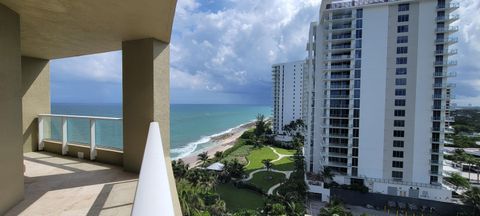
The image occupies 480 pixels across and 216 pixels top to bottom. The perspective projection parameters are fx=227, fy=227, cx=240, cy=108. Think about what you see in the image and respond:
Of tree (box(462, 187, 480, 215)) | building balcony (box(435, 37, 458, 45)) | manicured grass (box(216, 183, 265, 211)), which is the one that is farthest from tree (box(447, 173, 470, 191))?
manicured grass (box(216, 183, 265, 211))

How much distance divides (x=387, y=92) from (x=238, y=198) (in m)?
17.6

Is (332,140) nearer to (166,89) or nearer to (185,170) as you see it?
(185,170)

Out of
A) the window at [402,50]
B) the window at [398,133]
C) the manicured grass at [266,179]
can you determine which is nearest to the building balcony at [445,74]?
the window at [402,50]

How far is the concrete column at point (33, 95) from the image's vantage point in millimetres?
5375

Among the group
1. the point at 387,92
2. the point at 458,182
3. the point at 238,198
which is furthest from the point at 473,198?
the point at 238,198

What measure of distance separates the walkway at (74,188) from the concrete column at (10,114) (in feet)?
0.80

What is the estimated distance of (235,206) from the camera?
1877 cm

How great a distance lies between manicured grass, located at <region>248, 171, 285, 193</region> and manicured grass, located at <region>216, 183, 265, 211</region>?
1.45 metres

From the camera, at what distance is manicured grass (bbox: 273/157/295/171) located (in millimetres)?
28656

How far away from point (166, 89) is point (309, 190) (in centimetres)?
2082

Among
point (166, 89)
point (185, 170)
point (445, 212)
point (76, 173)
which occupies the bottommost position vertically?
point (445, 212)

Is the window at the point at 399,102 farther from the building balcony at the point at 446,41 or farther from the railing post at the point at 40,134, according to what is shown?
the railing post at the point at 40,134

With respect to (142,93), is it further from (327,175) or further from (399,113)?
(399,113)

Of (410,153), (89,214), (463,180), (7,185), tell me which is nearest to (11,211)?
(7,185)
